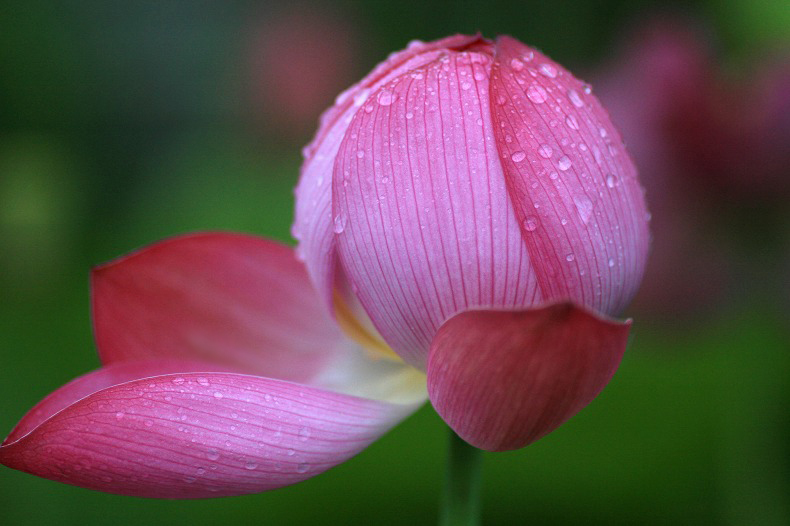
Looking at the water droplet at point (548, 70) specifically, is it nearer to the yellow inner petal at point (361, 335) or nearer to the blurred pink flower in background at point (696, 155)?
the yellow inner petal at point (361, 335)

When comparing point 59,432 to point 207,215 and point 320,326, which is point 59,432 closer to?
point 320,326

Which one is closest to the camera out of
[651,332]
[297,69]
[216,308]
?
[216,308]

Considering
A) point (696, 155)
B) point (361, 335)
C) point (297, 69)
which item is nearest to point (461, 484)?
point (361, 335)

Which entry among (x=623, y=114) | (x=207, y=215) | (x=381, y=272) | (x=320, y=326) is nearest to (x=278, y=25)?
(x=207, y=215)

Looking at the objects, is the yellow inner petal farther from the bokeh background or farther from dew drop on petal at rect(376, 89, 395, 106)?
the bokeh background

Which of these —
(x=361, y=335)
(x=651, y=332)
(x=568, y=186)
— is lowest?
(x=651, y=332)

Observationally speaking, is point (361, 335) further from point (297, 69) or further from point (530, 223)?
point (297, 69)
